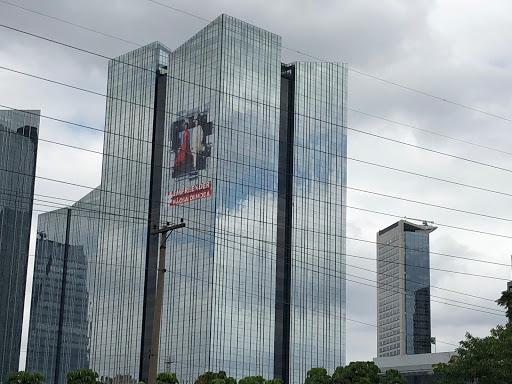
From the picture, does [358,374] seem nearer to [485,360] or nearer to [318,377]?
[318,377]

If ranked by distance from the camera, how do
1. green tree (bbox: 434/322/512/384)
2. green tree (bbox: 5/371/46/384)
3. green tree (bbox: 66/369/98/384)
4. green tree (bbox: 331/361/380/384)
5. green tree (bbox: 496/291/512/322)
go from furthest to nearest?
green tree (bbox: 66/369/98/384), green tree (bbox: 5/371/46/384), green tree (bbox: 331/361/380/384), green tree (bbox: 496/291/512/322), green tree (bbox: 434/322/512/384)

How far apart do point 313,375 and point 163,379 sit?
18.9 metres

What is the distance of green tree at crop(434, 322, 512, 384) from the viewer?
7638 centimetres

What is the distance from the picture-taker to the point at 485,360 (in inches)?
3083

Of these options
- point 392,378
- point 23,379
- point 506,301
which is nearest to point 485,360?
point 506,301

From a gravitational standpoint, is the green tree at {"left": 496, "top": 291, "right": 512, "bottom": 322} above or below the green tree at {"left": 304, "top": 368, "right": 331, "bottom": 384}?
above

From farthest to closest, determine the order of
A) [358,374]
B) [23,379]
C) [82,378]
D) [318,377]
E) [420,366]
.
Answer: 1. [420,366]
2. [318,377]
3. [82,378]
4. [23,379]
5. [358,374]

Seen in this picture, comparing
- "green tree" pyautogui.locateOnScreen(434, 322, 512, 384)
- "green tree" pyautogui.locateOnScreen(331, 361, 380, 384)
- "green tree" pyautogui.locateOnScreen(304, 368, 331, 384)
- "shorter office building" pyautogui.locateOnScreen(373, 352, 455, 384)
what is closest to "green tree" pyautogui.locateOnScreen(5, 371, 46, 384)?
"green tree" pyautogui.locateOnScreen(304, 368, 331, 384)

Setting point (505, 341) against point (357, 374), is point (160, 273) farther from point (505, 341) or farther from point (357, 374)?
point (357, 374)

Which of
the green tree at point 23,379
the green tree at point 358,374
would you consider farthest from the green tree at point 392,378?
the green tree at point 23,379

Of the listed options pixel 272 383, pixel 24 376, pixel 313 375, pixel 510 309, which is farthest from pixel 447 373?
pixel 24 376

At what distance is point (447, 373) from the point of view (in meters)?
82.0

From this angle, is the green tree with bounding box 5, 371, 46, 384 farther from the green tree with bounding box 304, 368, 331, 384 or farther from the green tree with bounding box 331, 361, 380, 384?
the green tree with bounding box 331, 361, 380, 384

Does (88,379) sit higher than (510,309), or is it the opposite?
(510,309)
